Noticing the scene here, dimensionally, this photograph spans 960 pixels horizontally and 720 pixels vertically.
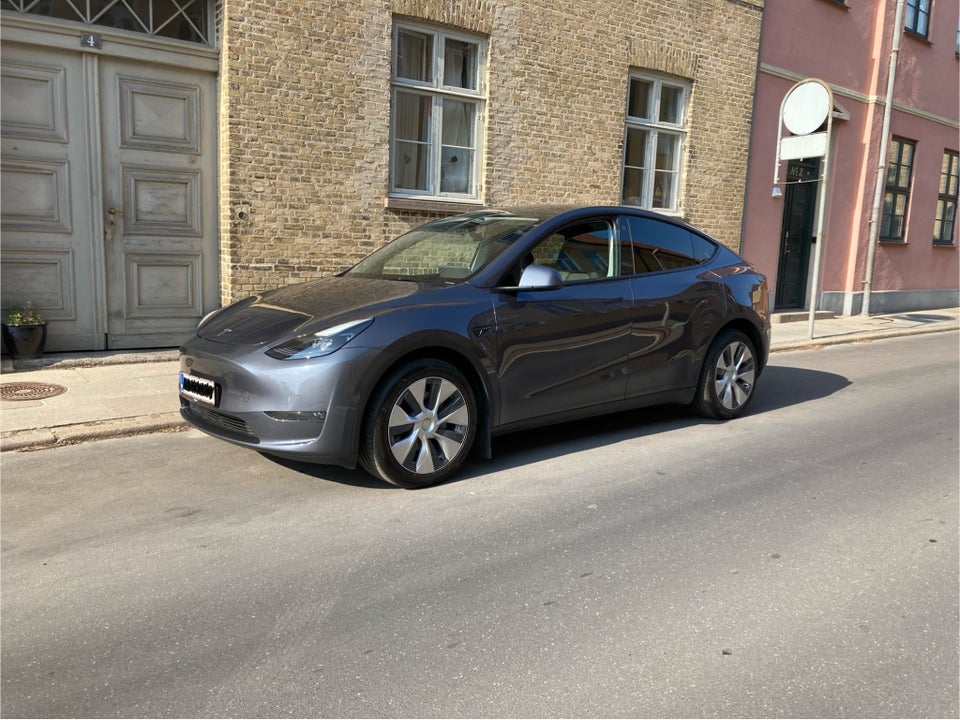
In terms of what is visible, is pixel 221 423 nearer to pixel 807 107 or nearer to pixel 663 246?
pixel 663 246

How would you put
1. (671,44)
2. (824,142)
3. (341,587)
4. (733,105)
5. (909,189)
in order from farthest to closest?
(909,189) < (733,105) < (671,44) < (824,142) < (341,587)

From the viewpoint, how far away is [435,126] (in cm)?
1034

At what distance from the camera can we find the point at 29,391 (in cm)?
674

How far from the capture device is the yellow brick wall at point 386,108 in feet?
28.5

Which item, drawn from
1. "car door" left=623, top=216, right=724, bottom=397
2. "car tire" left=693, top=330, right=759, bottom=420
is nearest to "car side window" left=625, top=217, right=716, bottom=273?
"car door" left=623, top=216, right=724, bottom=397

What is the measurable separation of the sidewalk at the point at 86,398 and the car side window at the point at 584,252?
3064mm

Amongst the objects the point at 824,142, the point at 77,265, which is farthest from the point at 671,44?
the point at 77,265

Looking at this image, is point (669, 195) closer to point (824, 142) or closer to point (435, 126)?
point (824, 142)

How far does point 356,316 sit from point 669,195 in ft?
32.8

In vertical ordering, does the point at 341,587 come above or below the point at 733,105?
below

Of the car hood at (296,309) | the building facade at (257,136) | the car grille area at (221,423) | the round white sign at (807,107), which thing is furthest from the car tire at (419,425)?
the round white sign at (807,107)

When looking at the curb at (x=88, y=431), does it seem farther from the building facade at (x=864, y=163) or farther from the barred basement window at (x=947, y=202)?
the barred basement window at (x=947, y=202)

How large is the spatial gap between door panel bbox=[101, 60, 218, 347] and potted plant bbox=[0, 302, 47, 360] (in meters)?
0.83

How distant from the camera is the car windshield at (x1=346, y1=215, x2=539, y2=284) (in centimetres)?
534
